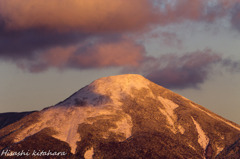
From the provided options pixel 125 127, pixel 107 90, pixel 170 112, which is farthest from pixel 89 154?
pixel 107 90

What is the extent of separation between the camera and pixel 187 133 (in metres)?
148

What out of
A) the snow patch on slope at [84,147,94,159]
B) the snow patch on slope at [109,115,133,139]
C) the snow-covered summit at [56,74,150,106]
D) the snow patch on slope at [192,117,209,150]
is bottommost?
the snow patch on slope at [84,147,94,159]

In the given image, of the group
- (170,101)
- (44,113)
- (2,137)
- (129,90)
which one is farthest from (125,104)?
(2,137)

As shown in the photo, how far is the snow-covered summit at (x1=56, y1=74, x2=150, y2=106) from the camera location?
551ft

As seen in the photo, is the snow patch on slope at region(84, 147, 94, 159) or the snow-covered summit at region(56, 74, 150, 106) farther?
the snow-covered summit at region(56, 74, 150, 106)

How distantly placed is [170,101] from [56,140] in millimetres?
68048

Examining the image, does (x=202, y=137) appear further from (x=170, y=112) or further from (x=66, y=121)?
(x=66, y=121)

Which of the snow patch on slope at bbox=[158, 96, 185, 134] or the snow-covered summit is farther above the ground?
the snow-covered summit

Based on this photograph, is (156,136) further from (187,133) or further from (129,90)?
(129,90)

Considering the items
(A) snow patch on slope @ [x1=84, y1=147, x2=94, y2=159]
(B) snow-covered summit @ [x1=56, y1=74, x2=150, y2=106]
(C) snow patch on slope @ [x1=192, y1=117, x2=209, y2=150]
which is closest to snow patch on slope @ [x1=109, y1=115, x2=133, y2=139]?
(B) snow-covered summit @ [x1=56, y1=74, x2=150, y2=106]

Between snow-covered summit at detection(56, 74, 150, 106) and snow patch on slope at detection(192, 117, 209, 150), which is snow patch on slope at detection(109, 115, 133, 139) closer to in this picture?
snow-covered summit at detection(56, 74, 150, 106)

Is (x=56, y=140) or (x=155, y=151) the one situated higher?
(x=56, y=140)

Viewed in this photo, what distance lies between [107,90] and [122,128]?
1491 inches

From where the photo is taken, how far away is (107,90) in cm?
17688
